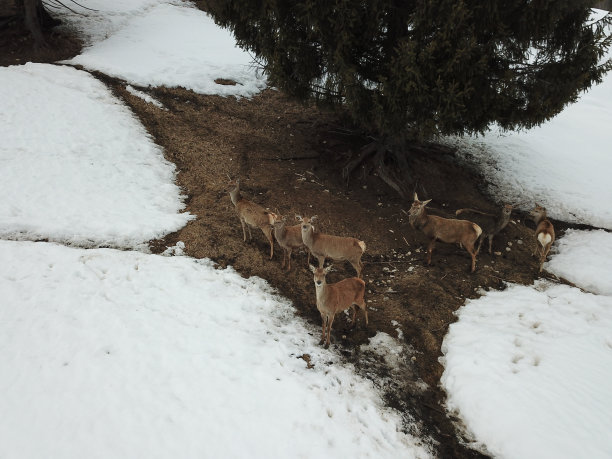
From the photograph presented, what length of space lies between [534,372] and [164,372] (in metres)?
6.24

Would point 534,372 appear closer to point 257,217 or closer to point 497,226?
point 497,226

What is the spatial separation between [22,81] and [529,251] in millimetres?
18323

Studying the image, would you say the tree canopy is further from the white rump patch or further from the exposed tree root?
the white rump patch

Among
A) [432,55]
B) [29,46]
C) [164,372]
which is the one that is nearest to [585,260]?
[432,55]

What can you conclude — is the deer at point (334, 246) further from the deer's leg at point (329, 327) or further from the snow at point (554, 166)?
the snow at point (554, 166)

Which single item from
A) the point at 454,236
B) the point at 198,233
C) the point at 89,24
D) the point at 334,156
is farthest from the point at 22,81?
A: the point at 454,236

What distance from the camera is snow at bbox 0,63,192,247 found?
893 centimetres

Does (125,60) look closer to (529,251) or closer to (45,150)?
(45,150)

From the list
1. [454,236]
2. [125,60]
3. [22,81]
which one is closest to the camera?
[454,236]

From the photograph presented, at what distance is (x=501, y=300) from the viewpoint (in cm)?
796

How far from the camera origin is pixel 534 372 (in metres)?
6.38

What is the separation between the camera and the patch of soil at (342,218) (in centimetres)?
677

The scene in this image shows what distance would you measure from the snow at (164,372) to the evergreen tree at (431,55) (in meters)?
5.46

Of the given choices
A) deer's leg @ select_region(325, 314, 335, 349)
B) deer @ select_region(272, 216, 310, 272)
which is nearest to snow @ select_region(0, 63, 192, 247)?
deer @ select_region(272, 216, 310, 272)
